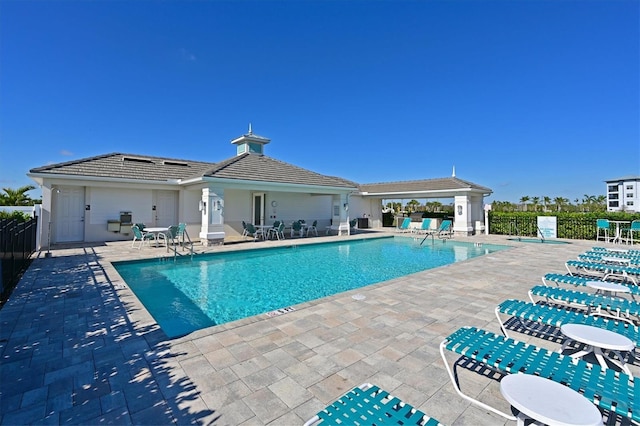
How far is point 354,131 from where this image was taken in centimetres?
2384

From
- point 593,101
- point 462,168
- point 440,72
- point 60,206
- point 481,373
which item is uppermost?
point 440,72

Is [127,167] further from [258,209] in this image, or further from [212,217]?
[258,209]

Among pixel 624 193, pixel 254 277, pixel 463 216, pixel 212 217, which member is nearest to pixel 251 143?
pixel 212 217

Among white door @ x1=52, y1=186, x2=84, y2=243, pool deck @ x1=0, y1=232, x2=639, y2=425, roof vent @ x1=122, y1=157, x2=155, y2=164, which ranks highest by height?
roof vent @ x1=122, y1=157, x2=155, y2=164

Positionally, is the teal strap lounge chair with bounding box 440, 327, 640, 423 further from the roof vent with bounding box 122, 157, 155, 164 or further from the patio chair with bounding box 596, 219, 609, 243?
the patio chair with bounding box 596, 219, 609, 243

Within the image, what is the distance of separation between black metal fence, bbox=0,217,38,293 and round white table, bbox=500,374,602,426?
23.8ft

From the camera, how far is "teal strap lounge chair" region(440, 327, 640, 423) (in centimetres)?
196

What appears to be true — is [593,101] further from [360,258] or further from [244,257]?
[244,257]

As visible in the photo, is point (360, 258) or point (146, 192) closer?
point (360, 258)

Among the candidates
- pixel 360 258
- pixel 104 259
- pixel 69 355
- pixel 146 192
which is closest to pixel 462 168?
pixel 360 258

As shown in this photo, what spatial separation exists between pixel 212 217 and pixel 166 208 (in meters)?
3.90

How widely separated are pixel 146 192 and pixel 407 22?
14525 millimetres

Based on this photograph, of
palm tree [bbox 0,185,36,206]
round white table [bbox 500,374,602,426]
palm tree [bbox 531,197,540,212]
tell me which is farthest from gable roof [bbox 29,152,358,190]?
palm tree [bbox 531,197,540,212]

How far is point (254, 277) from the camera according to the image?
8.41 metres
